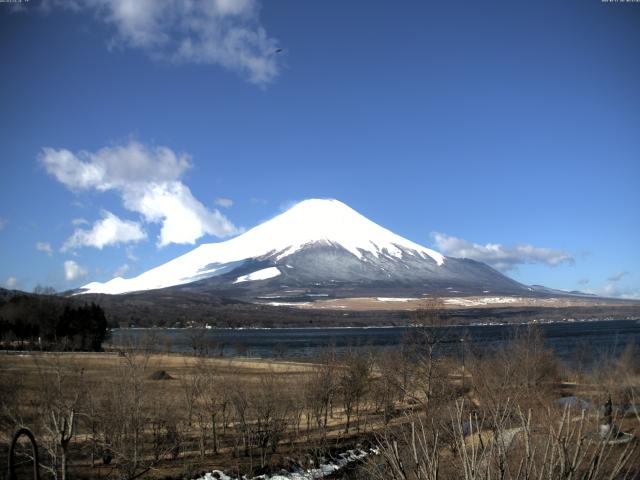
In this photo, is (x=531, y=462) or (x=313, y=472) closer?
(x=531, y=462)

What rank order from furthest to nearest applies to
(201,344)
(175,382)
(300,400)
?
(201,344)
(175,382)
(300,400)

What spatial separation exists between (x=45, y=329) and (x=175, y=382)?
2004 inches

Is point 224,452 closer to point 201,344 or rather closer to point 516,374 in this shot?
point 516,374

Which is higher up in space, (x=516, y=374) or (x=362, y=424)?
(x=516, y=374)

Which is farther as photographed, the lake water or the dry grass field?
the lake water

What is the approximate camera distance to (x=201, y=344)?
3386 inches

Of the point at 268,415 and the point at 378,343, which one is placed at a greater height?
the point at 268,415

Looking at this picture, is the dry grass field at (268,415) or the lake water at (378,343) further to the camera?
the lake water at (378,343)

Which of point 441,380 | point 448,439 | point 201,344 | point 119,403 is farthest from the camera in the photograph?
point 201,344

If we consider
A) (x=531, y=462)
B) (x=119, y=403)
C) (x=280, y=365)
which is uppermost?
(x=531, y=462)

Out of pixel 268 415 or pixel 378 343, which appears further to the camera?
pixel 378 343

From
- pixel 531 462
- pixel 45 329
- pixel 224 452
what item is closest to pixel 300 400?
pixel 224 452

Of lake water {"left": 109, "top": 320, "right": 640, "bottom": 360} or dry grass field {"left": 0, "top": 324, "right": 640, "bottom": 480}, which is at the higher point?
dry grass field {"left": 0, "top": 324, "right": 640, "bottom": 480}

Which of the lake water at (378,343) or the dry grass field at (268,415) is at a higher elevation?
the dry grass field at (268,415)
